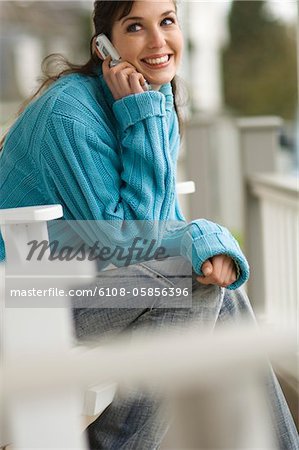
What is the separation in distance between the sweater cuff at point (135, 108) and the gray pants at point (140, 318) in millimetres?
241

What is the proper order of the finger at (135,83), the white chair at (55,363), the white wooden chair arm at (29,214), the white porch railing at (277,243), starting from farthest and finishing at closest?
the white porch railing at (277,243)
the finger at (135,83)
the white wooden chair arm at (29,214)
the white chair at (55,363)

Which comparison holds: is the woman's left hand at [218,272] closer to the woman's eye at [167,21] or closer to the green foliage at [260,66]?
the woman's eye at [167,21]

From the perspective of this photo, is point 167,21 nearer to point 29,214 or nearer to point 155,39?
point 155,39

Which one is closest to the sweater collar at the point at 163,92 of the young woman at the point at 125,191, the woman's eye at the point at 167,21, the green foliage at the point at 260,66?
the young woman at the point at 125,191

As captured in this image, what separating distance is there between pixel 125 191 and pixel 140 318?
21 centimetres

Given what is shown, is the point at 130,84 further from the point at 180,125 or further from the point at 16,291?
the point at 16,291

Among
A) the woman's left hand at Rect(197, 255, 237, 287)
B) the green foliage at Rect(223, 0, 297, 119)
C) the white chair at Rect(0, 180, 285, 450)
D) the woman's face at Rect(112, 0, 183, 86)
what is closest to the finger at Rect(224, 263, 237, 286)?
A: the woman's left hand at Rect(197, 255, 237, 287)

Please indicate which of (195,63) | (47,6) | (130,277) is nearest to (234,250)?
(130,277)

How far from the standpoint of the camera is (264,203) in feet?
8.85

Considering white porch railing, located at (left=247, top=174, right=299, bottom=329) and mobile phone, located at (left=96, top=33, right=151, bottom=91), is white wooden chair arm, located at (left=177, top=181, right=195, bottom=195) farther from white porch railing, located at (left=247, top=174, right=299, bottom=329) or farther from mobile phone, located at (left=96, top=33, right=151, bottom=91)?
white porch railing, located at (left=247, top=174, right=299, bottom=329)

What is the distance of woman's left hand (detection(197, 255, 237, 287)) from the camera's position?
4.31 feet

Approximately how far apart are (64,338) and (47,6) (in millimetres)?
7940

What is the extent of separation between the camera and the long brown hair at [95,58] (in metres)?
1.42

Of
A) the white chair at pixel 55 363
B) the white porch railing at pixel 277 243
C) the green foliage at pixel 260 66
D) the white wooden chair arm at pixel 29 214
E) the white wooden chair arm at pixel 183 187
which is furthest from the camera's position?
the green foliage at pixel 260 66
